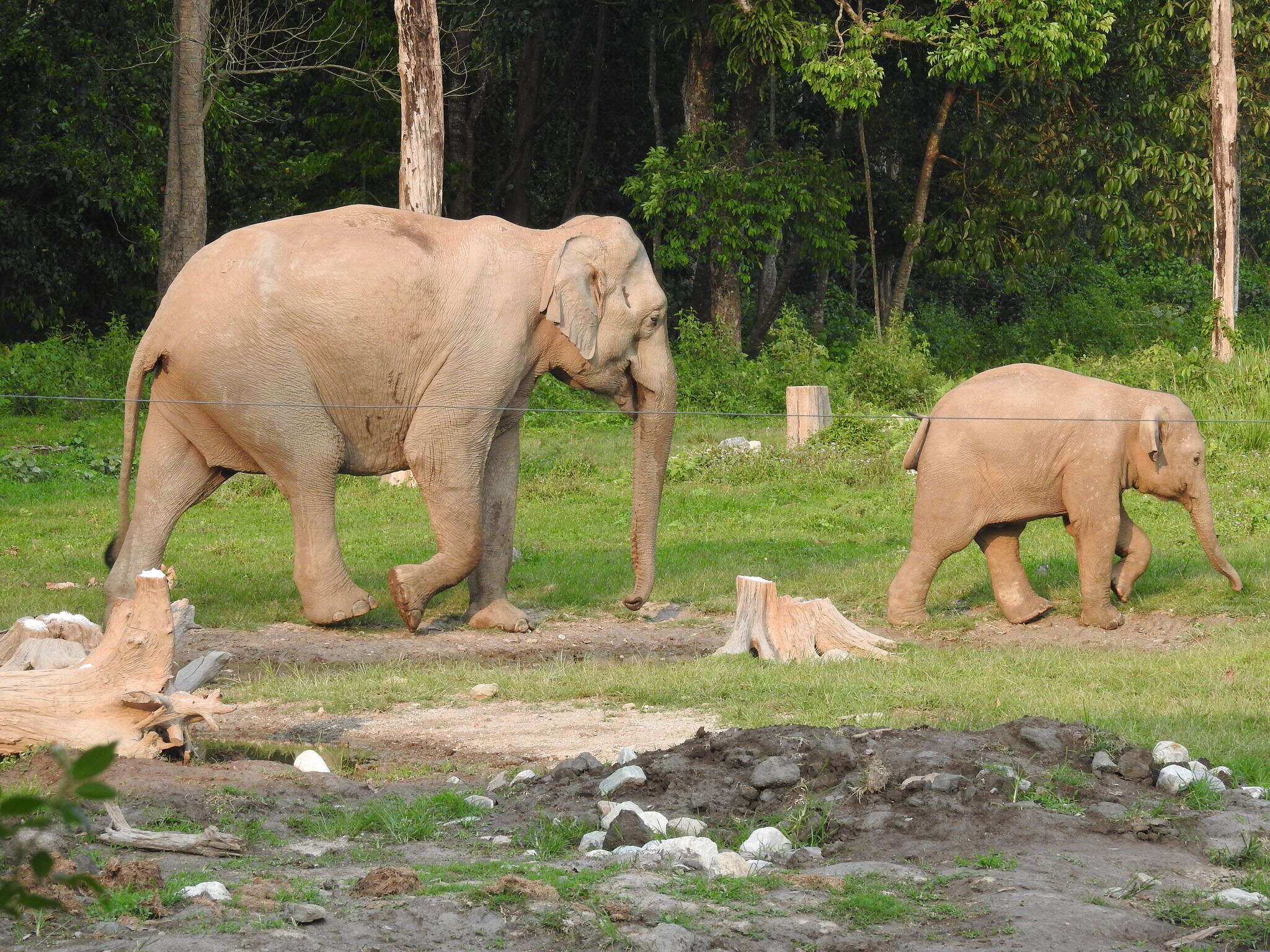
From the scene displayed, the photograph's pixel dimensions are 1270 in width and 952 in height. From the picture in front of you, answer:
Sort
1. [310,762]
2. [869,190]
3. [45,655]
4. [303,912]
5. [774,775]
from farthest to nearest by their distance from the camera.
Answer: [869,190]
[45,655]
[310,762]
[774,775]
[303,912]

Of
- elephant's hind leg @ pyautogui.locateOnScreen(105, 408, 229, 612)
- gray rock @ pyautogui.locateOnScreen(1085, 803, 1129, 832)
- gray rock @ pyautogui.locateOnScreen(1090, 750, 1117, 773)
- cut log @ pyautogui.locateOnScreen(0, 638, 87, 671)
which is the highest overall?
elephant's hind leg @ pyautogui.locateOnScreen(105, 408, 229, 612)

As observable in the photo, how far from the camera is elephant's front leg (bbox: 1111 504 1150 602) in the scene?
11.4 metres

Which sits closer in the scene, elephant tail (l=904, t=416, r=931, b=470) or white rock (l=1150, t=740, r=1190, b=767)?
white rock (l=1150, t=740, r=1190, b=767)

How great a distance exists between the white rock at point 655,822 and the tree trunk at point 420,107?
11.7m

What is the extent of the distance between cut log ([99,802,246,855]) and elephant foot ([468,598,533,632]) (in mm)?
5912

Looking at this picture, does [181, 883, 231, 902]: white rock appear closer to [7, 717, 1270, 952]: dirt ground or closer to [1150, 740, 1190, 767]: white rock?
[7, 717, 1270, 952]: dirt ground

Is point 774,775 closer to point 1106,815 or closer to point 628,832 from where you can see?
point 628,832

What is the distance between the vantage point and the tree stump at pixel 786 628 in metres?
10.1

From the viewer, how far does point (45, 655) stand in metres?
7.50

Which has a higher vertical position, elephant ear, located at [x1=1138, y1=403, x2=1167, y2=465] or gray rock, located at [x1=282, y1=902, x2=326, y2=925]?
elephant ear, located at [x1=1138, y1=403, x2=1167, y2=465]

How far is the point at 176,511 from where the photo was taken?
1093cm

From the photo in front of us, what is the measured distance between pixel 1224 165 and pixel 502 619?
50.7ft

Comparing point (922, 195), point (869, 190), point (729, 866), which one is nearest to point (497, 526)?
point (729, 866)

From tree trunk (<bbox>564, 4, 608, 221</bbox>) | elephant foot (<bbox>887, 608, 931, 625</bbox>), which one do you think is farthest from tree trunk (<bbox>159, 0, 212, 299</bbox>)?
elephant foot (<bbox>887, 608, 931, 625</bbox>)
